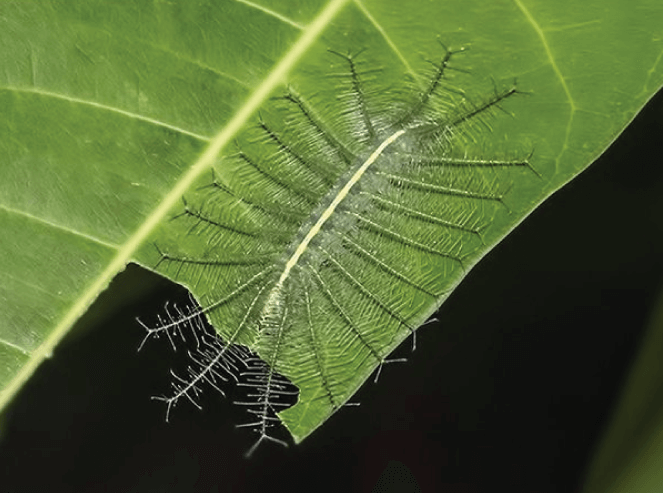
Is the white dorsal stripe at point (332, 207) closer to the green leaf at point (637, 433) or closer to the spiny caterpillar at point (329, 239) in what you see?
the spiny caterpillar at point (329, 239)

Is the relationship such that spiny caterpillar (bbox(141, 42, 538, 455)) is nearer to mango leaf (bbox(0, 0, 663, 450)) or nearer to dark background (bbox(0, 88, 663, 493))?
mango leaf (bbox(0, 0, 663, 450))

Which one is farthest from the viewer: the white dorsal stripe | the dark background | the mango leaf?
the dark background

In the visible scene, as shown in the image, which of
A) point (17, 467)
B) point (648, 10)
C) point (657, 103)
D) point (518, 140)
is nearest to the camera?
point (648, 10)

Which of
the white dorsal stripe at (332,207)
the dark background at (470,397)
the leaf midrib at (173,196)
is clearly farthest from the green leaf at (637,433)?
the leaf midrib at (173,196)

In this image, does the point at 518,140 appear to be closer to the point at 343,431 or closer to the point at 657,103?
the point at 657,103

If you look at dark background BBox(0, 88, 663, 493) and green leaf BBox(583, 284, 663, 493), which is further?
dark background BBox(0, 88, 663, 493)

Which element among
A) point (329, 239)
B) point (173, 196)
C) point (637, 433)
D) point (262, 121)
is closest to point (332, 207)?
point (329, 239)

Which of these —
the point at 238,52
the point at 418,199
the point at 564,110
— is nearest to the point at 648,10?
the point at 564,110

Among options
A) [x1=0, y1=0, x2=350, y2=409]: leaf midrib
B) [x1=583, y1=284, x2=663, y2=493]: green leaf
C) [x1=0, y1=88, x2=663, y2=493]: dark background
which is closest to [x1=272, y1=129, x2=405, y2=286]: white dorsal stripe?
[x1=0, y1=0, x2=350, y2=409]: leaf midrib
